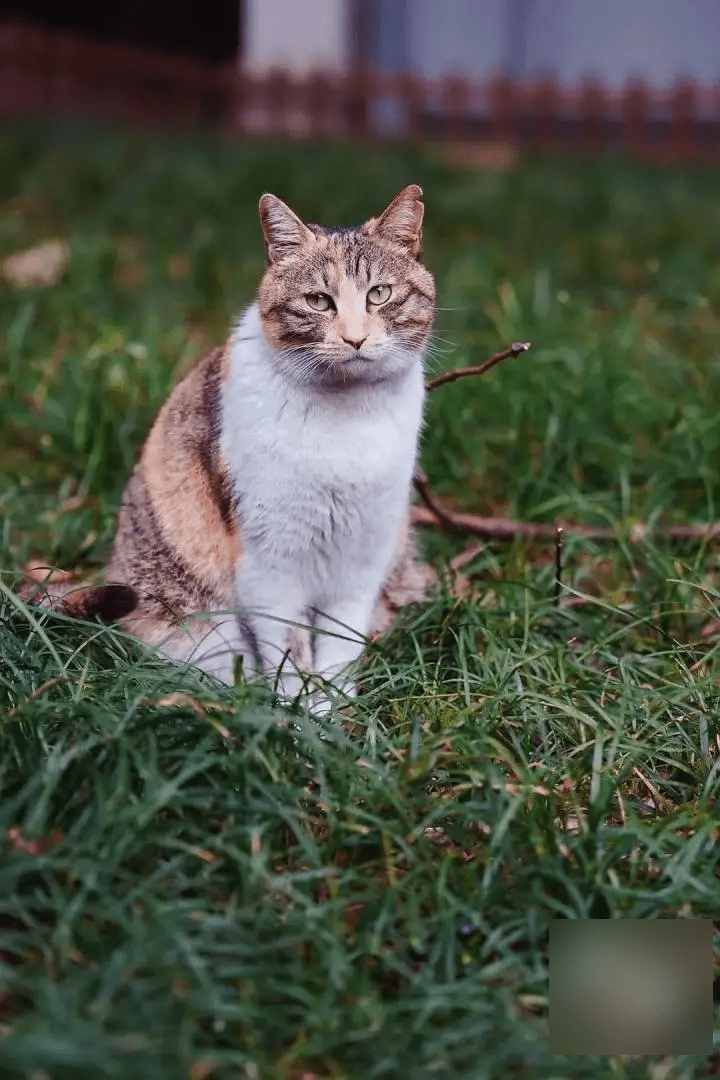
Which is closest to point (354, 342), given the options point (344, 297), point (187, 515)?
point (344, 297)

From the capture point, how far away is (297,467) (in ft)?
8.66

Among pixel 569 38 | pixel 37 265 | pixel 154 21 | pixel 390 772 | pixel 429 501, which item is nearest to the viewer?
pixel 390 772

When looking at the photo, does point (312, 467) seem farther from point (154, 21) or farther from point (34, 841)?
point (154, 21)

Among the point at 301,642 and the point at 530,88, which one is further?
the point at 530,88

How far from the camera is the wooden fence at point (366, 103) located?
8969mm

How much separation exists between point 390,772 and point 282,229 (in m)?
1.23

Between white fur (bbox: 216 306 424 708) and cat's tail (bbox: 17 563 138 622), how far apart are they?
265mm

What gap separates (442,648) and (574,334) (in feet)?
6.69

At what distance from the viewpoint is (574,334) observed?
15.0 feet

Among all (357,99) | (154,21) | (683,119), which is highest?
(154,21)

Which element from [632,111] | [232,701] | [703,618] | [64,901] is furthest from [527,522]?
[632,111]

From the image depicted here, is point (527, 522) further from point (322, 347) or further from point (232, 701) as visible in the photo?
point (232, 701)

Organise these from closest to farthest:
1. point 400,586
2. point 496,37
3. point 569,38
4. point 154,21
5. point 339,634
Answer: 1. point 339,634
2. point 400,586
3. point 569,38
4. point 496,37
5. point 154,21

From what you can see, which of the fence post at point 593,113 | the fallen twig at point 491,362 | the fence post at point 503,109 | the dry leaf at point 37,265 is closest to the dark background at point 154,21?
the fence post at point 503,109
